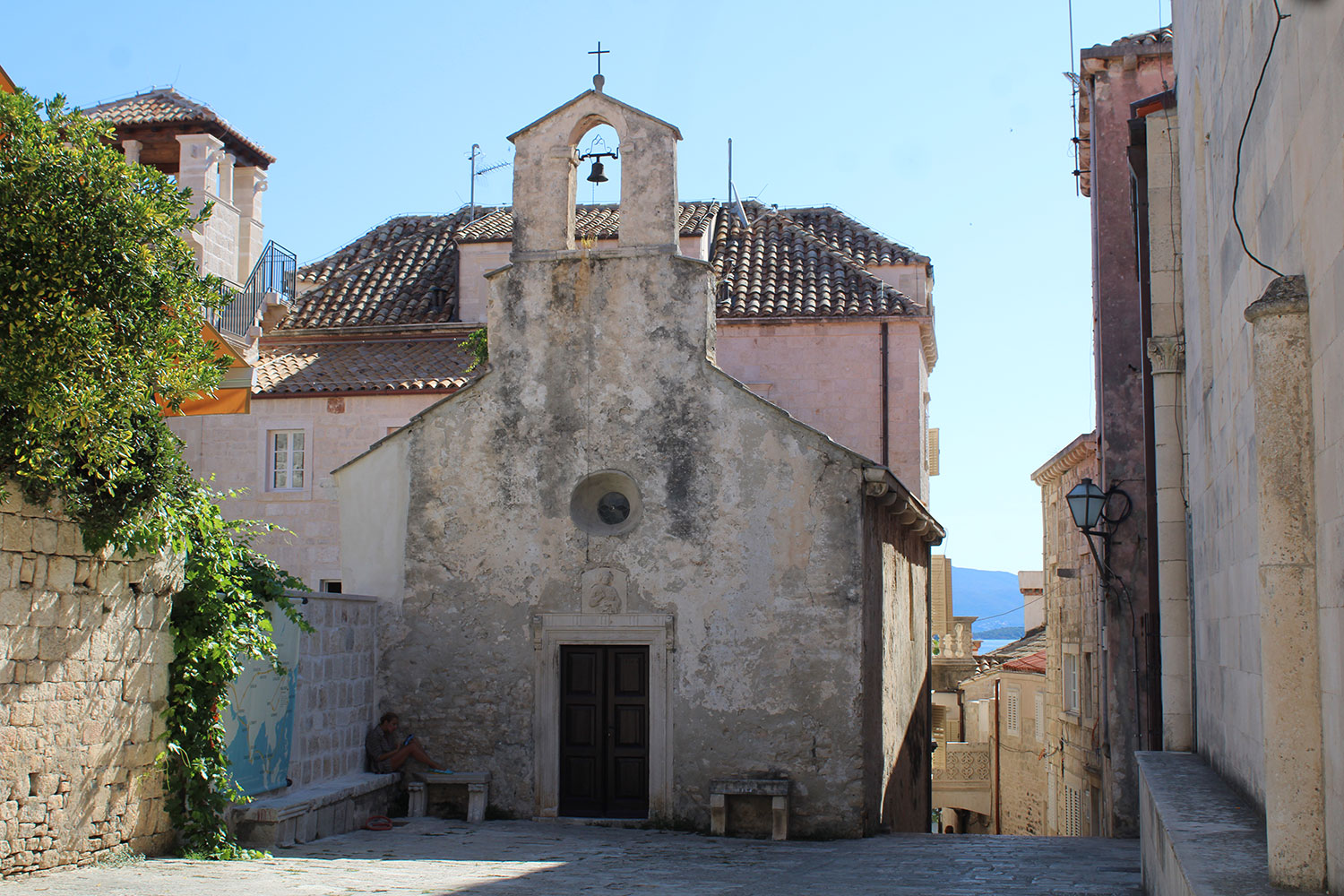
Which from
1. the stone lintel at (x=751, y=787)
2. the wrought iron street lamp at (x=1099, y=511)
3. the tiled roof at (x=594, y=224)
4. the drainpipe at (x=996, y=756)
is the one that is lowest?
the drainpipe at (x=996, y=756)

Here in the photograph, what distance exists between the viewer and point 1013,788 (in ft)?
110

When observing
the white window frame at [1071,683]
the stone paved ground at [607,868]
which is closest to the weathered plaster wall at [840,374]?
the white window frame at [1071,683]

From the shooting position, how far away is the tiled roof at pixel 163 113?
82.9 feet

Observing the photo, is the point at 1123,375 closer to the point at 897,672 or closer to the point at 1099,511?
the point at 1099,511

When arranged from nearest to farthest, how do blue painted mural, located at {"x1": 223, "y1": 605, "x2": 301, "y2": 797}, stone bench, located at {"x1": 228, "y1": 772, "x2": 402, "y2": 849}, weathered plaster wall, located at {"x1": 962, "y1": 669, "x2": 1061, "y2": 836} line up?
stone bench, located at {"x1": 228, "y1": 772, "x2": 402, "y2": 849}, blue painted mural, located at {"x1": 223, "y1": 605, "x2": 301, "y2": 797}, weathered plaster wall, located at {"x1": 962, "y1": 669, "x2": 1061, "y2": 836}

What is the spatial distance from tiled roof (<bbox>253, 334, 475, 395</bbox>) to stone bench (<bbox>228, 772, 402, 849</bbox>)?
10.2 metres

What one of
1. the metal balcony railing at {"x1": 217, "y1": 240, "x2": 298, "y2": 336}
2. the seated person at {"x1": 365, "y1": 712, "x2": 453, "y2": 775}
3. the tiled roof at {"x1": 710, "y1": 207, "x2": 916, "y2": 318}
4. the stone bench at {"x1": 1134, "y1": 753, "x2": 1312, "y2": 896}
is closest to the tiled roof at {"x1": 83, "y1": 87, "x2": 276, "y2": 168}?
Result: the metal balcony railing at {"x1": 217, "y1": 240, "x2": 298, "y2": 336}

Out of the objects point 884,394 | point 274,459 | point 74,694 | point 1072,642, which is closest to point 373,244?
point 274,459

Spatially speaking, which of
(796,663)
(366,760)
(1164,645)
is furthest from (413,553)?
(1164,645)

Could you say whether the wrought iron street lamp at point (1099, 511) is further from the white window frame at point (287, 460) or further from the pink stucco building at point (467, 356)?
the white window frame at point (287, 460)

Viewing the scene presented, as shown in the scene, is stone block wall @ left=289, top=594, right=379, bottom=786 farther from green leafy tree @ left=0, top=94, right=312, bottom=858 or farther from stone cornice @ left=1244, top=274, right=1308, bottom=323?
stone cornice @ left=1244, top=274, right=1308, bottom=323

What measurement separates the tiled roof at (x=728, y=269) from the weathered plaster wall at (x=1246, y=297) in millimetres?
13664

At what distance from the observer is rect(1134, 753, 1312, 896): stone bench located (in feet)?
15.5

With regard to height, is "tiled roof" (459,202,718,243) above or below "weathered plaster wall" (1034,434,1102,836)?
above
